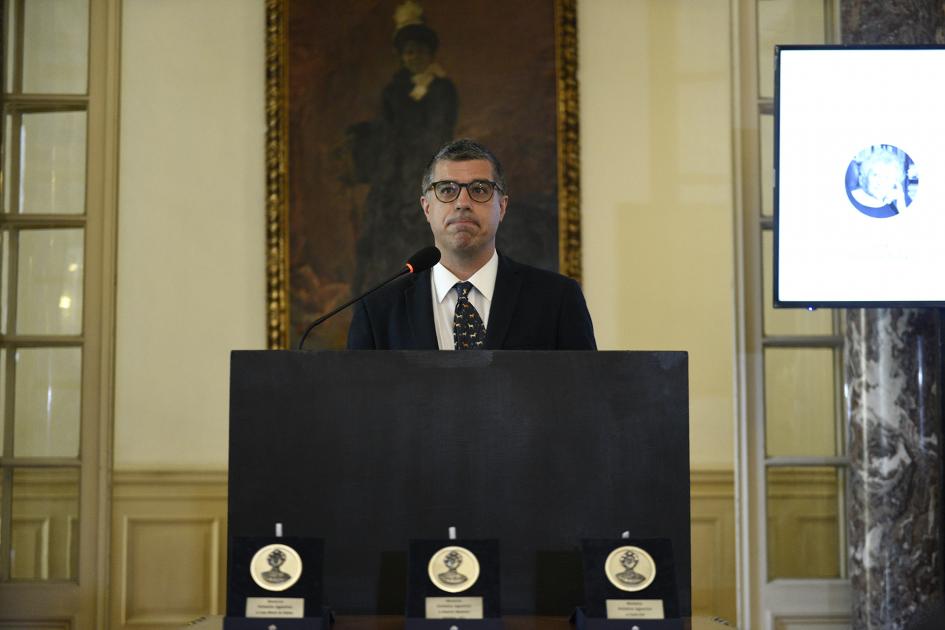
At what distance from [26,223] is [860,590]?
3.59 m

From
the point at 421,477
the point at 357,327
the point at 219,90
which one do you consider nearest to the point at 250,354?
the point at 421,477

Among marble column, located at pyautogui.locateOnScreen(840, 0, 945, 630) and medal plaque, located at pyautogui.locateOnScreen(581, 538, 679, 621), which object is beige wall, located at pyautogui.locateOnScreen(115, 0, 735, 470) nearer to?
marble column, located at pyautogui.locateOnScreen(840, 0, 945, 630)

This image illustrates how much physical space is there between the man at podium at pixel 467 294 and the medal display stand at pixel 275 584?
92 cm

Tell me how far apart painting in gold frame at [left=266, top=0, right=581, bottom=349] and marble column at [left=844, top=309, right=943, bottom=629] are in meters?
1.31

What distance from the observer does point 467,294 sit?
257 centimetres

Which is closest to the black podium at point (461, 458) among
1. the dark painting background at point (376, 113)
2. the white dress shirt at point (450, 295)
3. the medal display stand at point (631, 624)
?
the medal display stand at point (631, 624)

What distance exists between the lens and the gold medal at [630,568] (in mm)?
1599

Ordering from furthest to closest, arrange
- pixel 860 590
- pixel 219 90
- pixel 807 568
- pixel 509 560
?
pixel 219 90 < pixel 807 568 < pixel 860 590 < pixel 509 560

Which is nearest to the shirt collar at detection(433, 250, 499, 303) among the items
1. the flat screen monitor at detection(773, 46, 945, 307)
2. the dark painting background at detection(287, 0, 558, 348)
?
the flat screen monitor at detection(773, 46, 945, 307)

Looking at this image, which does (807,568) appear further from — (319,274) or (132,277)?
(132,277)

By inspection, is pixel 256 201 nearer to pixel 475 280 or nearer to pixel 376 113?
pixel 376 113

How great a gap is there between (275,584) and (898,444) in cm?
290

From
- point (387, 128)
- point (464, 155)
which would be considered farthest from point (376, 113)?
point (464, 155)

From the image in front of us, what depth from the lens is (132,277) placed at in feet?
15.3
